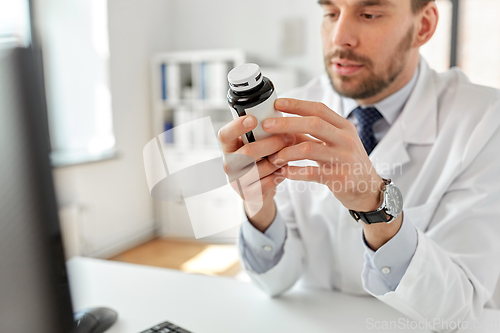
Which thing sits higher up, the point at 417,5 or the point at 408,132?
the point at 417,5

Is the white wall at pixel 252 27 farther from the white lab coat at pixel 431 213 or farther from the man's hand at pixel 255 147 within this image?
the man's hand at pixel 255 147

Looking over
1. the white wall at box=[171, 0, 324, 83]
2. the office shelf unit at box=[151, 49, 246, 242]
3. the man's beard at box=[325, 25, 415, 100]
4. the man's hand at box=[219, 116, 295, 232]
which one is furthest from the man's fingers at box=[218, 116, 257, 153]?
the white wall at box=[171, 0, 324, 83]

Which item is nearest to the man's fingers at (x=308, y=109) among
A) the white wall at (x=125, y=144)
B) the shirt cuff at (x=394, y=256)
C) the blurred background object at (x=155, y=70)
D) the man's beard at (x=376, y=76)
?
the shirt cuff at (x=394, y=256)

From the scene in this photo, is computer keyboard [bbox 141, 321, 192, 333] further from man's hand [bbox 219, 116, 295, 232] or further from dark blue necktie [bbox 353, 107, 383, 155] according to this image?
dark blue necktie [bbox 353, 107, 383, 155]

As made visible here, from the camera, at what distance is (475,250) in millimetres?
794

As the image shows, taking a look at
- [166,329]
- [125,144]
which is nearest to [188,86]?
[125,144]

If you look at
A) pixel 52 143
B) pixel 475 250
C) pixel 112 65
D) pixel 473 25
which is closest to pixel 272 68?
pixel 112 65

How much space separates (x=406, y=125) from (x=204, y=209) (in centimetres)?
61

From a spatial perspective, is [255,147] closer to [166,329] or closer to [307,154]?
[307,154]

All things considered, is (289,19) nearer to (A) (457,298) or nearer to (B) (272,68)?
(B) (272,68)

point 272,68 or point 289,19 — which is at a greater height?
point 289,19

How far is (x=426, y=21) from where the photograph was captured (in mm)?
962

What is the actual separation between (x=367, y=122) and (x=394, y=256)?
418 millimetres

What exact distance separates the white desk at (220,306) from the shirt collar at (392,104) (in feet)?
1.54
